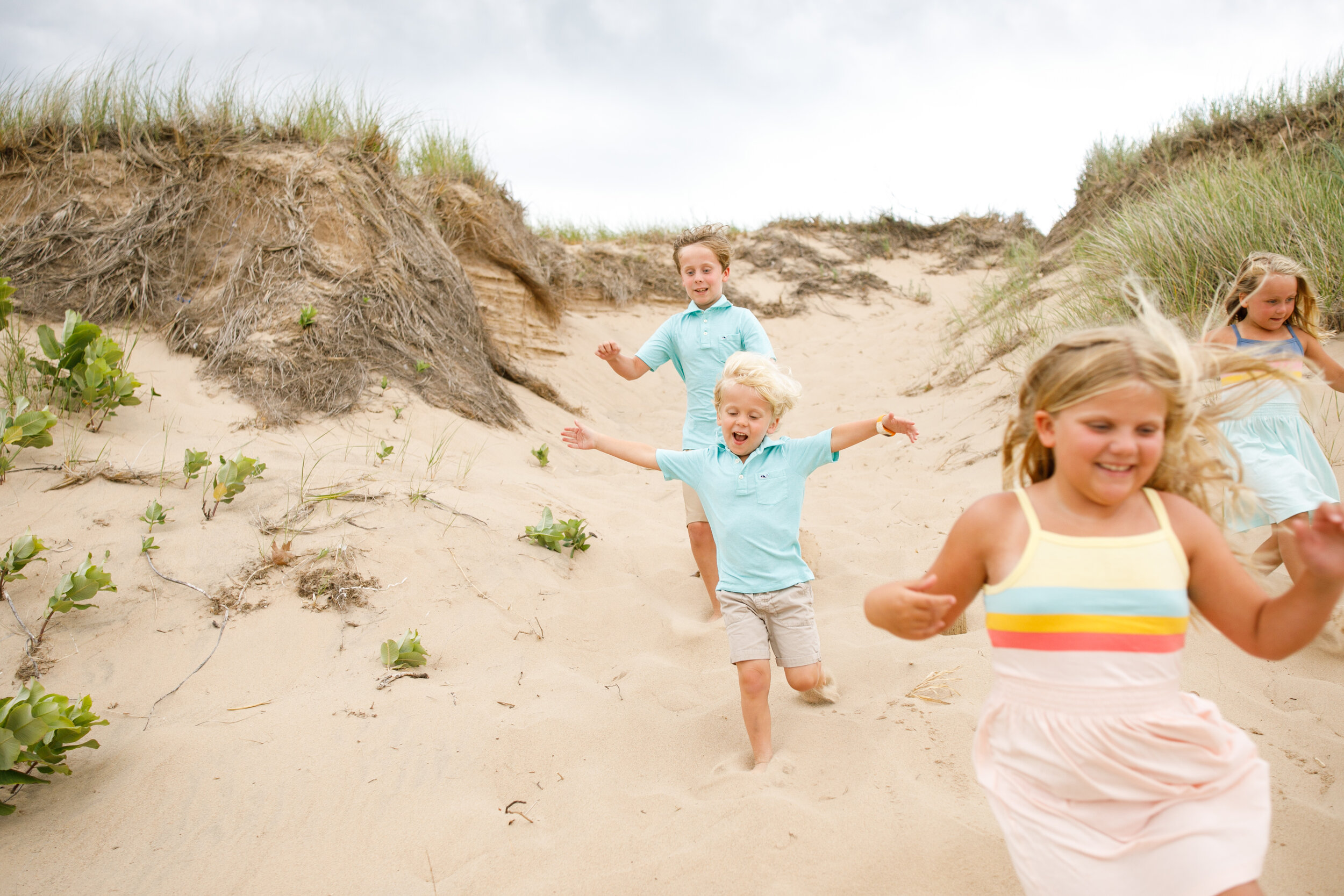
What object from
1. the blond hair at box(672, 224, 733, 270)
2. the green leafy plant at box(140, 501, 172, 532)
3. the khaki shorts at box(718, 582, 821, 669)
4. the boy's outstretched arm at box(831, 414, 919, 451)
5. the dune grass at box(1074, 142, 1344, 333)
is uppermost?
the dune grass at box(1074, 142, 1344, 333)

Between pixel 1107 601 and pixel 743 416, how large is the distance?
1457 millimetres

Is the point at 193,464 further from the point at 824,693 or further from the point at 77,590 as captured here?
the point at 824,693

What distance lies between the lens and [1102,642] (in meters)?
1.52

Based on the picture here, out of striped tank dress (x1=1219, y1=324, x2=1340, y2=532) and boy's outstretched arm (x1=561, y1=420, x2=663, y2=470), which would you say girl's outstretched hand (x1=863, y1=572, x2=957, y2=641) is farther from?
striped tank dress (x1=1219, y1=324, x2=1340, y2=532)

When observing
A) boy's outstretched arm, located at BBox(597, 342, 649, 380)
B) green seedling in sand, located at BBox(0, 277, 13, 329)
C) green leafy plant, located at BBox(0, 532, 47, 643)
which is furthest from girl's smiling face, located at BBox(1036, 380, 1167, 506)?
green seedling in sand, located at BBox(0, 277, 13, 329)

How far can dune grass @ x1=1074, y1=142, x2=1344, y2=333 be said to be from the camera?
5.55 metres

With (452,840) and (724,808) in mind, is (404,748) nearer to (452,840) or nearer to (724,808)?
(452,840)

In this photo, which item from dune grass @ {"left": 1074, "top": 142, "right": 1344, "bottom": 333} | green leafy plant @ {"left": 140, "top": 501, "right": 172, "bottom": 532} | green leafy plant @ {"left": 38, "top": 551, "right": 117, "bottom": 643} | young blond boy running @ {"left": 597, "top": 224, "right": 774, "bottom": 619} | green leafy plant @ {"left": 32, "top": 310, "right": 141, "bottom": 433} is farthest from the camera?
dune grass @ {"left": 1074, "top": 142, "right": 1344, "bottom": 333}

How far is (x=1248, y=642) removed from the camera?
4.95 ft

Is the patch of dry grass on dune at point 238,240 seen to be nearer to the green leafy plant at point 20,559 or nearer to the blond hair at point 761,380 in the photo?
the green leafy plant at point 20,559

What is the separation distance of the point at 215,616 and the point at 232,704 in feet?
1.64

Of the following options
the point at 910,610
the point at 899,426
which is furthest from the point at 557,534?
the point at 910,610

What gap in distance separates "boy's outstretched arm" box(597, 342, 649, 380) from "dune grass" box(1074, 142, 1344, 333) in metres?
3.42

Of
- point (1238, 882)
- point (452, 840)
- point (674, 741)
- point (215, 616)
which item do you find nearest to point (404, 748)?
point (452, 840)
